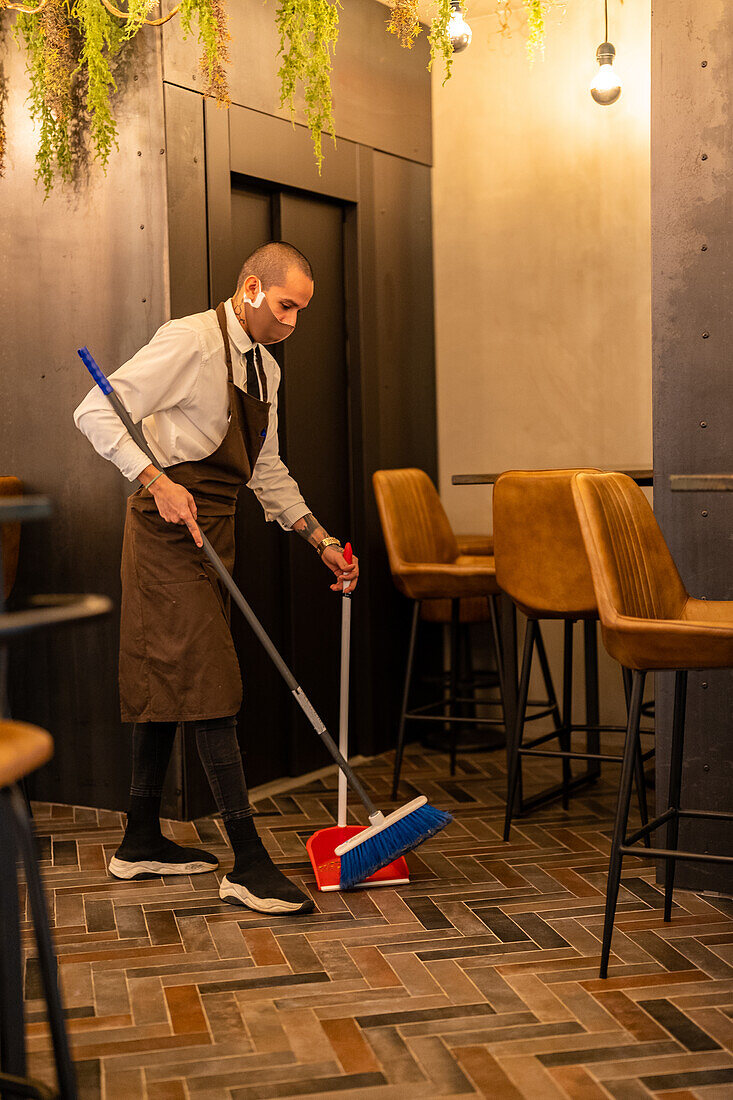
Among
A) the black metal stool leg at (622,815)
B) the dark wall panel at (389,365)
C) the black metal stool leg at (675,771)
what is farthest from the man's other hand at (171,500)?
A: the dark wall panel at (389,365)

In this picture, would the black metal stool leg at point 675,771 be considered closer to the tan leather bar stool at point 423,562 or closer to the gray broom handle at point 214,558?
the gray broom handle at point 214,558

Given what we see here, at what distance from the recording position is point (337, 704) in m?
4.90

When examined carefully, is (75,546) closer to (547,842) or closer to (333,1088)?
(547,842)

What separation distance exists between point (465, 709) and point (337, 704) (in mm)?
772

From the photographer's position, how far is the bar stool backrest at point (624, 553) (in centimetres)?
264

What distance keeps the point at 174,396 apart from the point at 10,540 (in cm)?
119

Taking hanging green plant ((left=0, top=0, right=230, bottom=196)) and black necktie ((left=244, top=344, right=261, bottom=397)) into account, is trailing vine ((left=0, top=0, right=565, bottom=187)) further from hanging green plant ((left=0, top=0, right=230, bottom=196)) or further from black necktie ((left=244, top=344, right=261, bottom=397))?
black necktie ((left=244, top=344, right=261, bottom=397))

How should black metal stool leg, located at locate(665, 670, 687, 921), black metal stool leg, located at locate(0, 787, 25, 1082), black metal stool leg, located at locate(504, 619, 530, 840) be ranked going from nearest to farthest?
1. black metal stool leg, located at locate(0, 787, 25, 1082)
2. black metal stool leg, located at locate(665, 670, 687, 921)
3. black metal stool leg, located at locate(504, 619, 530, 840)

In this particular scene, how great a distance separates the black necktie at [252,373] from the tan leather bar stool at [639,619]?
1091 mm

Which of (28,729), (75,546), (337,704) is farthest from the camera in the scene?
(337,704)

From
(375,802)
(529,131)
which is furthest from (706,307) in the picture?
(529,131)

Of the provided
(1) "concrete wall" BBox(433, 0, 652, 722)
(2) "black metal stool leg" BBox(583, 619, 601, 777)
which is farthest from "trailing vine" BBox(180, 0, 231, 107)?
(2) "black metal stool leg" BBox(583, 619, 601, 777)

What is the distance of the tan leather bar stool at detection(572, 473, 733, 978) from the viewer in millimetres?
2533

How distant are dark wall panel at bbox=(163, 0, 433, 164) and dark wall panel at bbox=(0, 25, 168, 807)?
42cm
